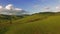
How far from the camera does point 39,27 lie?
3.40 metres

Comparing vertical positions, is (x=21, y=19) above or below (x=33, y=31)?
above

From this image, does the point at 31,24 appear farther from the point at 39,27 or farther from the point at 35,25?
the point at 39,27

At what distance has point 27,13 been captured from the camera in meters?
3.48

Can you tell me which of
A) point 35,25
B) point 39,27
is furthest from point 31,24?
point 39,27

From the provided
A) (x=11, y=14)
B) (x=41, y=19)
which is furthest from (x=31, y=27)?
(x=11, y=14)

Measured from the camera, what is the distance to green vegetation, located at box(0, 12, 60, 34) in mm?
3352

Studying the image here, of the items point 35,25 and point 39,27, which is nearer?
point 39,27

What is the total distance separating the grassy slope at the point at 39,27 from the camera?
3328 mm

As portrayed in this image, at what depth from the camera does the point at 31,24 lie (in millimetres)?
3500

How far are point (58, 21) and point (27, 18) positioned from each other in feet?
2.73

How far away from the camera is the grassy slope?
3.33 meters

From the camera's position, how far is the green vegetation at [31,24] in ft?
11.0

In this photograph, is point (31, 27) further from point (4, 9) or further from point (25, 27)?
point (4, 9)

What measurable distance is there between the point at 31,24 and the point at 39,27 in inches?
9.4
